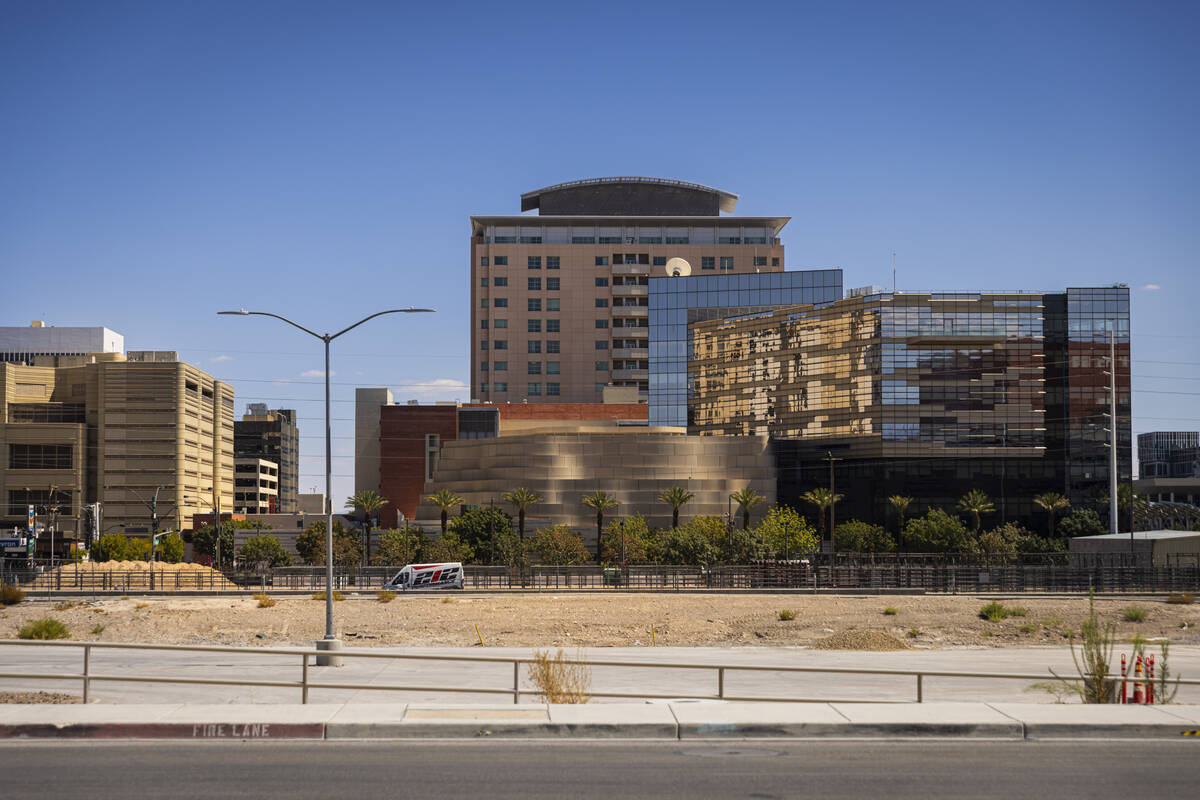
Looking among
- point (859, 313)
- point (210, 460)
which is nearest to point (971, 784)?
point (859, 313)

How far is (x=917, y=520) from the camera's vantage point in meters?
118

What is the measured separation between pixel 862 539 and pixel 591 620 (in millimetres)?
71783

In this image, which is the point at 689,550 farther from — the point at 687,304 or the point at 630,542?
the point at 687,304

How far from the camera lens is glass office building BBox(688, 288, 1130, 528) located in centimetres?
12431

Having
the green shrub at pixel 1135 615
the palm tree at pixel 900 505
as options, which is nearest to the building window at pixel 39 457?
the palm tree at pixel 900 505

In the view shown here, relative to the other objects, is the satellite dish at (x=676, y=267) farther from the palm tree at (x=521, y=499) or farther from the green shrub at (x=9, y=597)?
the green shrub at (x=9, y=597)

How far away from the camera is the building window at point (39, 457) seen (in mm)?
157500

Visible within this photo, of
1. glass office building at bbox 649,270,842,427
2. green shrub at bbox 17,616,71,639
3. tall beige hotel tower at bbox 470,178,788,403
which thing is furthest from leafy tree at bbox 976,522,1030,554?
green shrub at bbox 17,616,71,639

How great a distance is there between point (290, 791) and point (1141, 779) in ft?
31.0

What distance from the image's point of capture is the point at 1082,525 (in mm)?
116562

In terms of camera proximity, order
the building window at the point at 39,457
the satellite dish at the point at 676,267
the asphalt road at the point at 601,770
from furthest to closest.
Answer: the satellite dish at the point at 676,267 → the building window at the point at 39,457 → the asphalt road at the point at 601,770

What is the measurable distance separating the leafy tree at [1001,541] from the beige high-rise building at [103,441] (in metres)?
114

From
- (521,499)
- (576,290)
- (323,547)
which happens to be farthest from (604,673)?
(576,290)

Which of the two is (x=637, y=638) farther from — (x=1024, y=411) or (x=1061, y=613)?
(x=1024, y=411)
